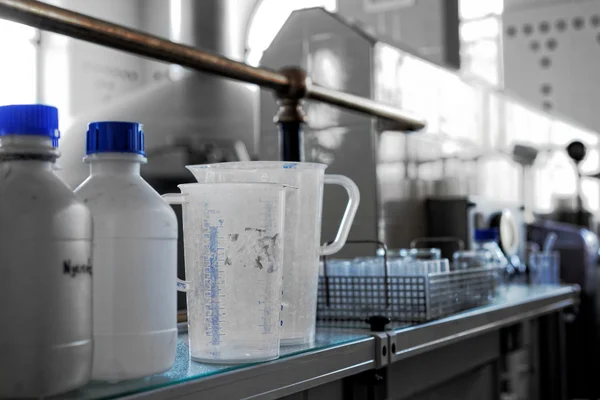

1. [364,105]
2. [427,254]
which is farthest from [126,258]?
[427,254]

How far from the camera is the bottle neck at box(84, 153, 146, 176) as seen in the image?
0.72m

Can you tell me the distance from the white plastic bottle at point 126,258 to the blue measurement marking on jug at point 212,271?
0.08m

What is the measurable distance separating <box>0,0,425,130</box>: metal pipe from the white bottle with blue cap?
25cm

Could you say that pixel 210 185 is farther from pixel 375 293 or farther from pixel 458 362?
pixel 458 362

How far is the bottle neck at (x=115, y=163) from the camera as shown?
0.72 metres

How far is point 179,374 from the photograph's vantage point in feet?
2.45

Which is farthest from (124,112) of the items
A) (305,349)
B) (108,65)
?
(305,349)

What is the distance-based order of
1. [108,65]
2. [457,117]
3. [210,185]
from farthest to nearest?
[108,65], [457,117], [210,185]

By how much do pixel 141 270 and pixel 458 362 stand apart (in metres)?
1.06

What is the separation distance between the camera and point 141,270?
2.32 ft

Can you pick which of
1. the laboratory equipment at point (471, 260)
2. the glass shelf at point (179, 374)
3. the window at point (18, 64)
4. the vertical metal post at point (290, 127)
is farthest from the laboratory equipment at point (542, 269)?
the window at point (18, 64)

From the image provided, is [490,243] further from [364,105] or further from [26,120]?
[26,120]

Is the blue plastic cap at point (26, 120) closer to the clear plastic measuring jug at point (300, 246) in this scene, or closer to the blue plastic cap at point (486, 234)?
the clear plastic measuring jug at point (300, 246)

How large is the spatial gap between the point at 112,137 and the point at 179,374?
244mm
